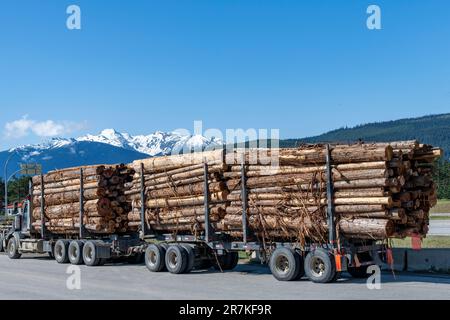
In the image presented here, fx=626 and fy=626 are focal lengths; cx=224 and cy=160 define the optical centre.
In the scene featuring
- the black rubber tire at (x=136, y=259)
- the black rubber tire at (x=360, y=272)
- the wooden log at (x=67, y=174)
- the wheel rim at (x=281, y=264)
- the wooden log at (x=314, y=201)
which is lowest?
the black rubber tire at (x=136, y=259)

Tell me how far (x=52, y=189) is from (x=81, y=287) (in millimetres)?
11253

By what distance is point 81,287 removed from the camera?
16.5 m

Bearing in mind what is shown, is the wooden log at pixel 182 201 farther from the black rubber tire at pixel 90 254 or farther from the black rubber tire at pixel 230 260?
the black rubber tire at pixel 90 254

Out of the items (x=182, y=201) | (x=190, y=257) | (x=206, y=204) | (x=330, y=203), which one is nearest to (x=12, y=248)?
(x=182, y=201)

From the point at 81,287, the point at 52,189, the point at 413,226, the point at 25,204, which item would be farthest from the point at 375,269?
the point at 25,204

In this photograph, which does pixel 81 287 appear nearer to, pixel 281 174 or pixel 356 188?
pixel 281 174

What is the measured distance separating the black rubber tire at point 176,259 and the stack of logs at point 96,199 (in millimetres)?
4723

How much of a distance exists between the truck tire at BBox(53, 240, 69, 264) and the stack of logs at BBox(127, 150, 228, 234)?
3677mm

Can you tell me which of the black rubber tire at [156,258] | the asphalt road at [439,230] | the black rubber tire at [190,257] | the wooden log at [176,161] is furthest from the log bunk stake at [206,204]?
the asphalt road at [439,230]

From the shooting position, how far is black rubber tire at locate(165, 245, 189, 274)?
19484 mm

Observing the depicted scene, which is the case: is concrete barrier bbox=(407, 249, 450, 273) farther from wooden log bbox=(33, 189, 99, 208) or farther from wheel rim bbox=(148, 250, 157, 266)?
wooden log bbox=(33, 189, 99, 208)

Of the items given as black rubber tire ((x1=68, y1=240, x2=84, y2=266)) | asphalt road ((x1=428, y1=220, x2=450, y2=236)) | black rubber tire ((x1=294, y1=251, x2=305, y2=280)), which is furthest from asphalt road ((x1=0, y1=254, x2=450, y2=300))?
asphalt road ((x1=428, y1=220, x2=450, y2=236))

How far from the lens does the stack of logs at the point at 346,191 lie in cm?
1579

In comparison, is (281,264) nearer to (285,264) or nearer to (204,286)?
(285,264)
